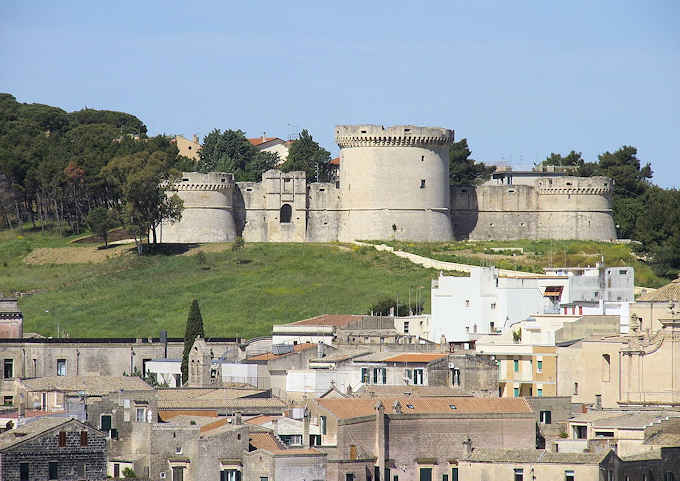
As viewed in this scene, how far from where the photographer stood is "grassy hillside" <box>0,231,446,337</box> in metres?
87.6

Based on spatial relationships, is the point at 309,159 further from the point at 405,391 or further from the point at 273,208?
the point at 405,391

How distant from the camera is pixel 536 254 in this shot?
102 m

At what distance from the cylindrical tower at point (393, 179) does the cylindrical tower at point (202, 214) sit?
20.4 feet

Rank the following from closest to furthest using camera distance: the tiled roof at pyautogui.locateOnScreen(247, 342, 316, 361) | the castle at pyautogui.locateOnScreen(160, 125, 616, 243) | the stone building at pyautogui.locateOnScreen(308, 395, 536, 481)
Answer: the stone building at pyautogui.locateOnScreen(308, 395, 536, 481), the tiled roof at pyautogui.locateOnScreen(247, 342, 316, 361), the castle at pyautogui.locateOnScreen(160, 125, 616, 243)

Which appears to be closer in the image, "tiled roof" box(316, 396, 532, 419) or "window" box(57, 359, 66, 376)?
"tiled roof" box(316, 396, 532, 419)

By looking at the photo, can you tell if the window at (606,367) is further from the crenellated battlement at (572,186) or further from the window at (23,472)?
the crenellated battlement at (572,186)

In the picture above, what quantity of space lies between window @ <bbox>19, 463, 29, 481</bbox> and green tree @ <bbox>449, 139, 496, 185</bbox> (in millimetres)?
75685

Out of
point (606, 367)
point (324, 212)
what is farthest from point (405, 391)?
point (324, 212)

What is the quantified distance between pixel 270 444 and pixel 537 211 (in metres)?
58.8

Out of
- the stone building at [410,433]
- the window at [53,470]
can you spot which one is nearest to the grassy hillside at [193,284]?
the stone building at [410,433]

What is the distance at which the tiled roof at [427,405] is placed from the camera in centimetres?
5538

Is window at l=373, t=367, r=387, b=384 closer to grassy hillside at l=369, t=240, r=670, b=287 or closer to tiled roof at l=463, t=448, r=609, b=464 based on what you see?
tiled roof at l=463, t=448, r=609, b=464

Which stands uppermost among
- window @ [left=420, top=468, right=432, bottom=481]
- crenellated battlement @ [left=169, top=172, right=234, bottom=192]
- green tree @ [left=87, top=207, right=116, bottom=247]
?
crenellated battlement @ [left=169, top=172, right=234, bottom=192]

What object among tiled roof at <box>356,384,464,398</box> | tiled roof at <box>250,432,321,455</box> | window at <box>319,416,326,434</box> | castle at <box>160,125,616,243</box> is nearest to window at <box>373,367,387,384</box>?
tiled roof at <box>356,384,464,398</box>
